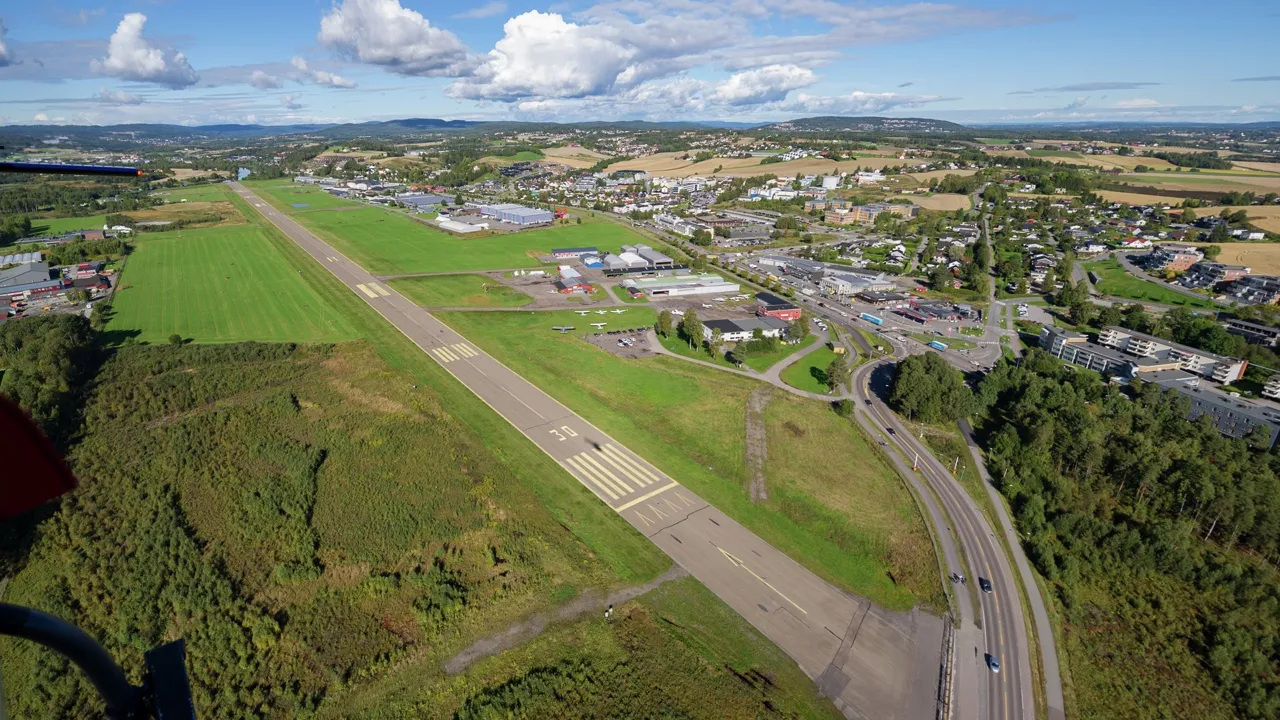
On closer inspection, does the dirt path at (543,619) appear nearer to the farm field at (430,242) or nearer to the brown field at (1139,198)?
the farm field at (430,242)

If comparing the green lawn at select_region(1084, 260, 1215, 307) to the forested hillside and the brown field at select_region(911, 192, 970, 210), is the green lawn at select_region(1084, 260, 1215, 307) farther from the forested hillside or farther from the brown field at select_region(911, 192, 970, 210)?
the brown field at select_region(911, 192, 970, 210)

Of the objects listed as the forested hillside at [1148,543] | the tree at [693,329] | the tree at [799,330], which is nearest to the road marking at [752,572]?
the forested hillside at [1148,543]

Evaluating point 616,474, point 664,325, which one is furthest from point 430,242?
point 616,474

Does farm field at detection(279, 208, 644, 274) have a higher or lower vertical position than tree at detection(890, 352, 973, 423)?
higher

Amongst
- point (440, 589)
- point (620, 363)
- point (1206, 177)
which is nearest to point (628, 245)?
point (620, 363)

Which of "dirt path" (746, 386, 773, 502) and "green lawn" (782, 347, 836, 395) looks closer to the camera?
"dirt path" (746, 386, 773, 502)

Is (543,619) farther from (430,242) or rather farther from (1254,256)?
(1254,256)

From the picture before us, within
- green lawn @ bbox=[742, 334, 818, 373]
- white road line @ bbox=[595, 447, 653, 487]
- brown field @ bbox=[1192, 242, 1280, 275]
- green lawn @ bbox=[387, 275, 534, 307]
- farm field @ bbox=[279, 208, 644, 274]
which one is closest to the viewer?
white road line @ bbox=[595, 447, 653, 487]

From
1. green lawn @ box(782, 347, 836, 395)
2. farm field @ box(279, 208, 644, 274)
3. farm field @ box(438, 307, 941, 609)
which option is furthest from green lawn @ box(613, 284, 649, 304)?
green lawn @ box(782, 347, 836, 395)

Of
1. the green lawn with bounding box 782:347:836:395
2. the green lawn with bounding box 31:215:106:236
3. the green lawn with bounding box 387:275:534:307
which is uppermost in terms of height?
the green lawn with bounding box 31:215:106:236
